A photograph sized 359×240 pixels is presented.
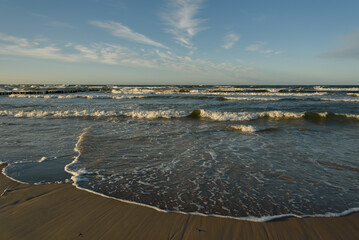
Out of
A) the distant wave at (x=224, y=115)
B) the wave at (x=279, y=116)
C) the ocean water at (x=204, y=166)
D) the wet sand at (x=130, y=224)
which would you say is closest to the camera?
the wet sand at (x=130, y=224)

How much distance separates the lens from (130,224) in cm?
357

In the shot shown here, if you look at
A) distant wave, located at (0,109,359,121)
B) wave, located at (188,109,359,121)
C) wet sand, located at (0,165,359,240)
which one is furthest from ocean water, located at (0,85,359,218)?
distant wave, located at (0,109,359,121)

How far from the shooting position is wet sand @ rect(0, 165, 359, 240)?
3297 mm

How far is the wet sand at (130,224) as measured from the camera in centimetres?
330

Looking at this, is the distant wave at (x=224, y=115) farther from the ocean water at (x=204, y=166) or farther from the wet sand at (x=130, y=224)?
the wet sand at (x=130, y=224)

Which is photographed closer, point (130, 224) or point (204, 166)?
point (130, 224)

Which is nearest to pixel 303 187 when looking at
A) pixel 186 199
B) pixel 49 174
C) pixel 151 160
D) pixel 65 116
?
pixel 186 199

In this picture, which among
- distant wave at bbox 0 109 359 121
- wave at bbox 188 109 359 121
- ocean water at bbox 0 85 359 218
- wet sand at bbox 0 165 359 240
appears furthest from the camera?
distant wave at bbox 0 109 359 121

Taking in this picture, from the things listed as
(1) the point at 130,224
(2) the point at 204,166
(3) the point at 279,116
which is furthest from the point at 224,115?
(1) the point at 130,224

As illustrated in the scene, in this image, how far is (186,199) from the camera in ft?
14.3

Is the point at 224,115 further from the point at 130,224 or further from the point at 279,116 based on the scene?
the point at 130,224

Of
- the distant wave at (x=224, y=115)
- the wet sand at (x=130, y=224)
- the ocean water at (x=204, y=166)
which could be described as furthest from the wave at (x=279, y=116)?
the wet sand at (x=130, y=224)

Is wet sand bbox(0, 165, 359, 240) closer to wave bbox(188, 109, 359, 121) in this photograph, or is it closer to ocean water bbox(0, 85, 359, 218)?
ocean water bbox(0, 85, 359, 218)

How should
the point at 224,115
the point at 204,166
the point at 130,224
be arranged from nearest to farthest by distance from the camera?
the point at 130,224 < the point at 204,166 < the point at 224,115
